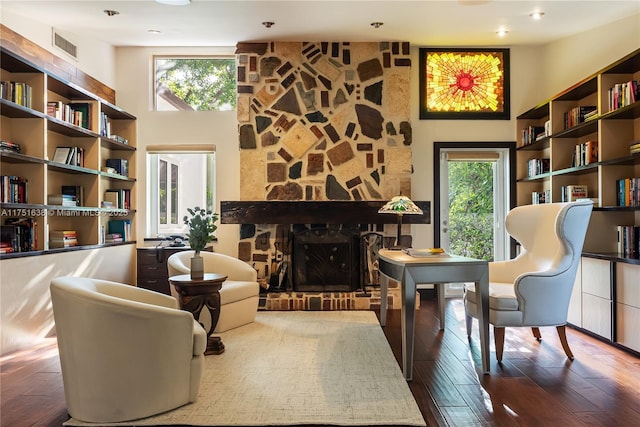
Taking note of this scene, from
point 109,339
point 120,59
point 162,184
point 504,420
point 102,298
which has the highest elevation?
point 120,59

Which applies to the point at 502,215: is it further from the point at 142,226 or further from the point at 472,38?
the point at 142,226

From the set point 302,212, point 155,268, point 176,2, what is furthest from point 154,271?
point 176,2

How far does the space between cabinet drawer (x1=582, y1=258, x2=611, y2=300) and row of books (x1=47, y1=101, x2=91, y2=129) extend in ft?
17.0

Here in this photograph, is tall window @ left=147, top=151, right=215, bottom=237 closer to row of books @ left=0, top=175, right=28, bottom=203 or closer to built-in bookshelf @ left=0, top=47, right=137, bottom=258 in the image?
built-in bookshelf @ left=0, top=47, right=137, bottom=258

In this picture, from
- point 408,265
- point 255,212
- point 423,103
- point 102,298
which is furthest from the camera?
point 423,103

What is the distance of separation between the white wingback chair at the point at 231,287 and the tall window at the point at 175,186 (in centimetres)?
146

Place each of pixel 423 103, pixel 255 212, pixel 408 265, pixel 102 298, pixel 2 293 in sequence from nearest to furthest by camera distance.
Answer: pixel 102 298 → pixel 408 265 → pixel 2 293 → pixel 255 212 → pixel 423 103

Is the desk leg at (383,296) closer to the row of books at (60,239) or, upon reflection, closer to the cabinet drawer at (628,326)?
the cabinet drawer at (628,326)

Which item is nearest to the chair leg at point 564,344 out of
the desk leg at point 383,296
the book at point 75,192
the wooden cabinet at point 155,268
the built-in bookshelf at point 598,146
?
the built-in bookshelf at point 598,146

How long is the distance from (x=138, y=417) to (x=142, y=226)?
3852mm

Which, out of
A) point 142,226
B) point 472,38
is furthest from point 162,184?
point 472,38

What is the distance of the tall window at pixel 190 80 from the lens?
5824mm

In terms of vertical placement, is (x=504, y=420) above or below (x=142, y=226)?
below

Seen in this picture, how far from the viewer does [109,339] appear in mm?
2174
